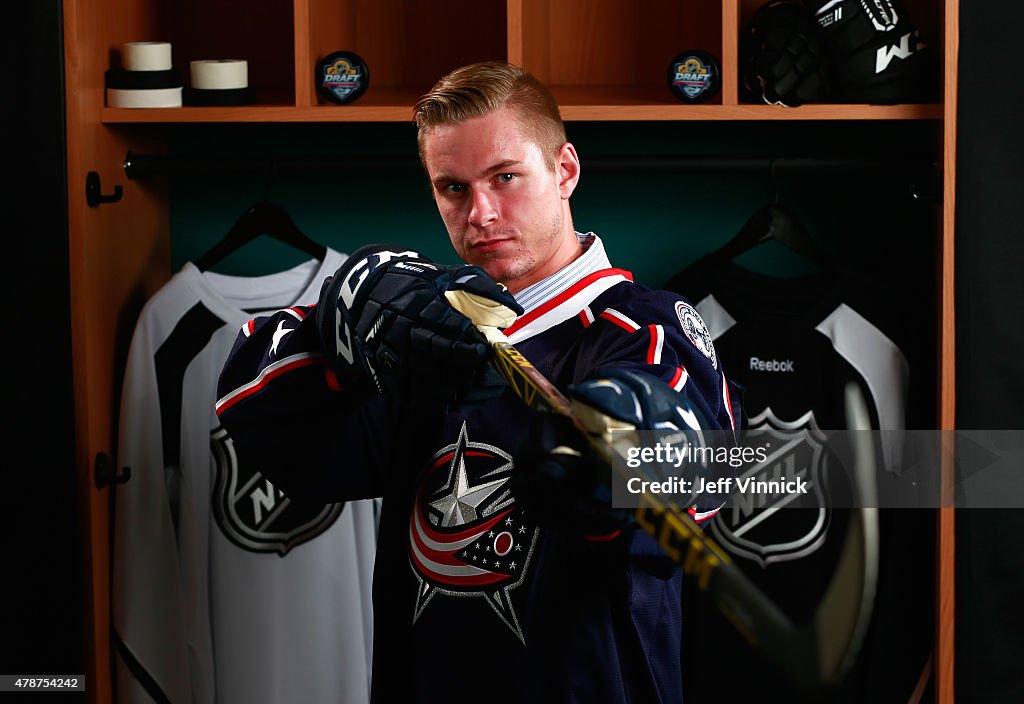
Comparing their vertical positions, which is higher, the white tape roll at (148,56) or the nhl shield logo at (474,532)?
the white tape roll at (148,56)

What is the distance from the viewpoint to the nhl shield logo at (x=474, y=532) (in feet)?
3.79

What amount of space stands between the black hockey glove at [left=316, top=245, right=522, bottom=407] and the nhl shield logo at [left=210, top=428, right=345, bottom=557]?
79 centimetres

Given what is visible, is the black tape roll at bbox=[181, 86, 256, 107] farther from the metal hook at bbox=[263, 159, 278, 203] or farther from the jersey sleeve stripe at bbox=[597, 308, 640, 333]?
the jersey sleeve stripe at bbox=[597, 308, 640, 333]

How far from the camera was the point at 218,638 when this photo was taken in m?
1.82

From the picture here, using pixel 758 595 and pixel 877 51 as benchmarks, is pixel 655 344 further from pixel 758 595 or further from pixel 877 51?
pixel 877 51

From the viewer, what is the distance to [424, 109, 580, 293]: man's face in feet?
3.85

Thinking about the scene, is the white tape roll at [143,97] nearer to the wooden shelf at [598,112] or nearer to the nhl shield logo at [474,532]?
the wooden shelf at [598,112]

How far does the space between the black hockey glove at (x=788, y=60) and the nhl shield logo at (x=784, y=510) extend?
0.50m

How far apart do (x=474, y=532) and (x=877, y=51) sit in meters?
0.98

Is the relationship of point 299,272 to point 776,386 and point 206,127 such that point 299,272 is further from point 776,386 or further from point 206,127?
point 776,386

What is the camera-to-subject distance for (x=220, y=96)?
5.73ft

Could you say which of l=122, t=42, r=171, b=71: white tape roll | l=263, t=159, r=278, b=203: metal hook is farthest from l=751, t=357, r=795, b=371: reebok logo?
l=122, t=42, r=171, b=71: white tape roll

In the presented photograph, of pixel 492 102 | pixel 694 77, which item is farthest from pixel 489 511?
pixel 694 77

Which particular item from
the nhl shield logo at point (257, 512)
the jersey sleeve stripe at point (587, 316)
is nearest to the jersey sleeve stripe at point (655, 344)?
the jersey sleeve stripe at point (587, 316)
